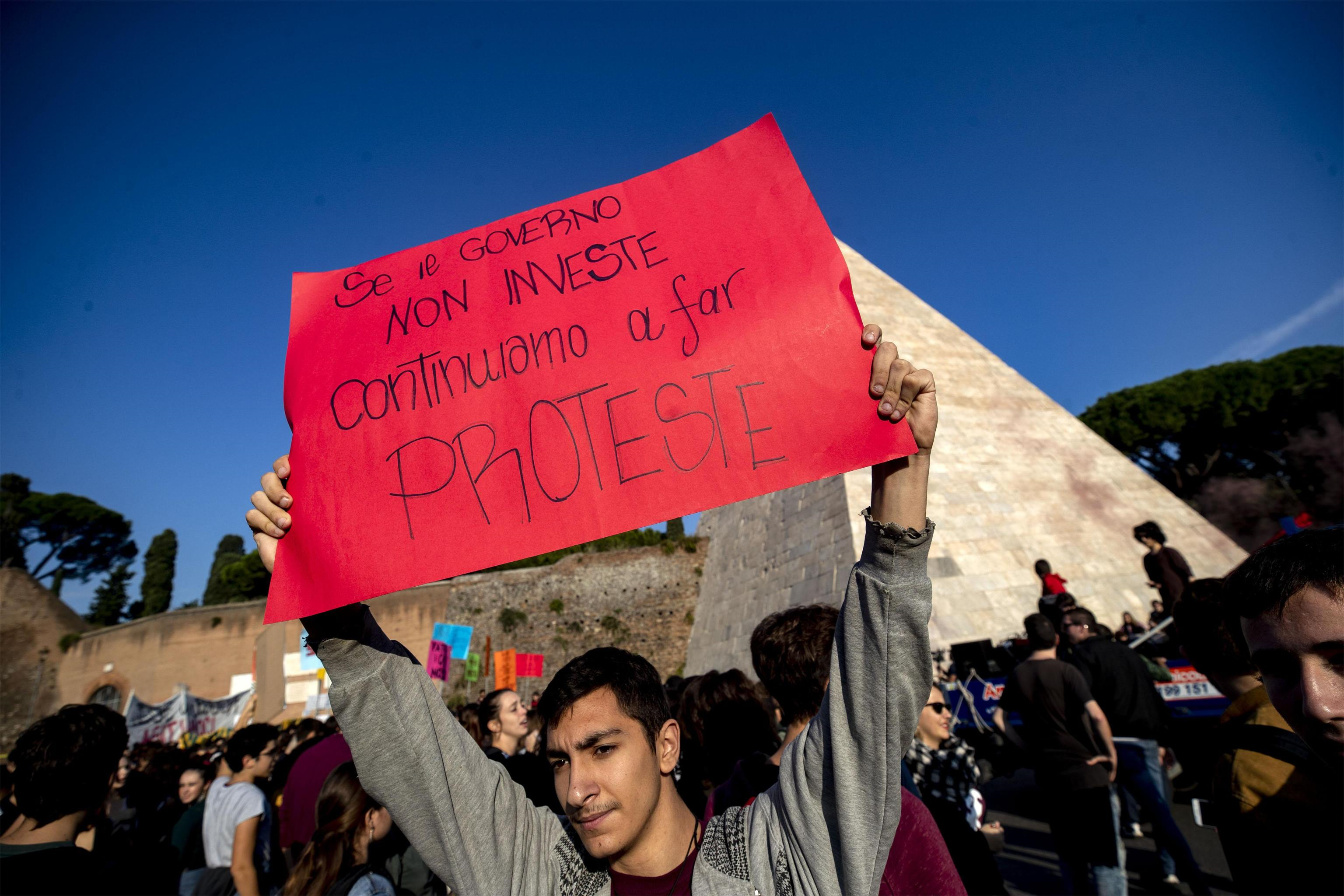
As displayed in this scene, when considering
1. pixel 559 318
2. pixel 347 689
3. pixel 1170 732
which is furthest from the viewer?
pixel 1170 732

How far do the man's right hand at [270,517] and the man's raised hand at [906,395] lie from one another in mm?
1085

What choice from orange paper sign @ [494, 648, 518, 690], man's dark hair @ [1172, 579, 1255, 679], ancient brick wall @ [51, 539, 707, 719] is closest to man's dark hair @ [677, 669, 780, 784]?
man's dark hair @ [1172, 579, 1255, 679]

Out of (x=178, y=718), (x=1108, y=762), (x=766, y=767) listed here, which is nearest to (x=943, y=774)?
(x=766, y=767)

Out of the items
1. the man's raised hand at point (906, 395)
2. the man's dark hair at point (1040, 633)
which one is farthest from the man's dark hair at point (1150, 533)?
the man's raised hand at point (906, 395)

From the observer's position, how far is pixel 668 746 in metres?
1.35

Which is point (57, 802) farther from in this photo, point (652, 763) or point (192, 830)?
point (192, 830)

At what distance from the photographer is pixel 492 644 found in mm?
18109

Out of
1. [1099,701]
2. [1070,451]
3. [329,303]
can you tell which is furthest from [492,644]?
[329,303]

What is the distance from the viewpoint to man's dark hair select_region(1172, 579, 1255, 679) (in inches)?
77.7

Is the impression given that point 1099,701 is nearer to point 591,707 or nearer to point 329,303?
point 591,707

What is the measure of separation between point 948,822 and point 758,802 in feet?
3.90

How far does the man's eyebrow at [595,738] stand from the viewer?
1.20 m

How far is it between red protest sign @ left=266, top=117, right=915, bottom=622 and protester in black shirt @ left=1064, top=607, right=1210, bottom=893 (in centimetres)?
293

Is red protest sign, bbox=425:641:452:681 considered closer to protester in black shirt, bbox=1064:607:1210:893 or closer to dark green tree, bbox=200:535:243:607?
protester in black shirt, bbox=1064:607:1210:893
